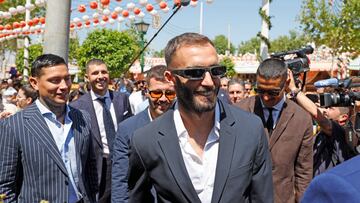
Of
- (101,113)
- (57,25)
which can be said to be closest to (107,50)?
(101,113)

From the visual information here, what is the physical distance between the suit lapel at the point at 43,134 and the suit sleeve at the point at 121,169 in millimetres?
406

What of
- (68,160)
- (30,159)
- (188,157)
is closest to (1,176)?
(30,159)

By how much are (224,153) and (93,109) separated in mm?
3063

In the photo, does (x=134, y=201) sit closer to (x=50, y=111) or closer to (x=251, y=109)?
(x=50, y=111)

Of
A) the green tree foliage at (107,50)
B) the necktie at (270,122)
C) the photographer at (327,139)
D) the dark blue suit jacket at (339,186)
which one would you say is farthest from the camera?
the green tree foliage at (107,50)

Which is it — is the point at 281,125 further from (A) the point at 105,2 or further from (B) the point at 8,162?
(A) the point at 105,2

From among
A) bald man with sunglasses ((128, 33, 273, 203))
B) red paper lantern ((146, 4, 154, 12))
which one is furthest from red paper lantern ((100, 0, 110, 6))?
bald man with sunglasses ((128, 33, 273, 203))

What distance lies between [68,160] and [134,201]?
102 cm

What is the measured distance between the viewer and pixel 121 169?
10.9ft

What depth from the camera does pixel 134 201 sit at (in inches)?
91.9

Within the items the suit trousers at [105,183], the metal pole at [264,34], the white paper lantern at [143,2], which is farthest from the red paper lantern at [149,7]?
the suit trousers at [105,183]

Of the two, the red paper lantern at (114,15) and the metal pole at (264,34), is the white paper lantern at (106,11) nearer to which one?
the red paper lantern at (114,15)

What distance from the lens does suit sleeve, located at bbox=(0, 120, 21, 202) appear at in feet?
9.61

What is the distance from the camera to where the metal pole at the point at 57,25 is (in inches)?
187
